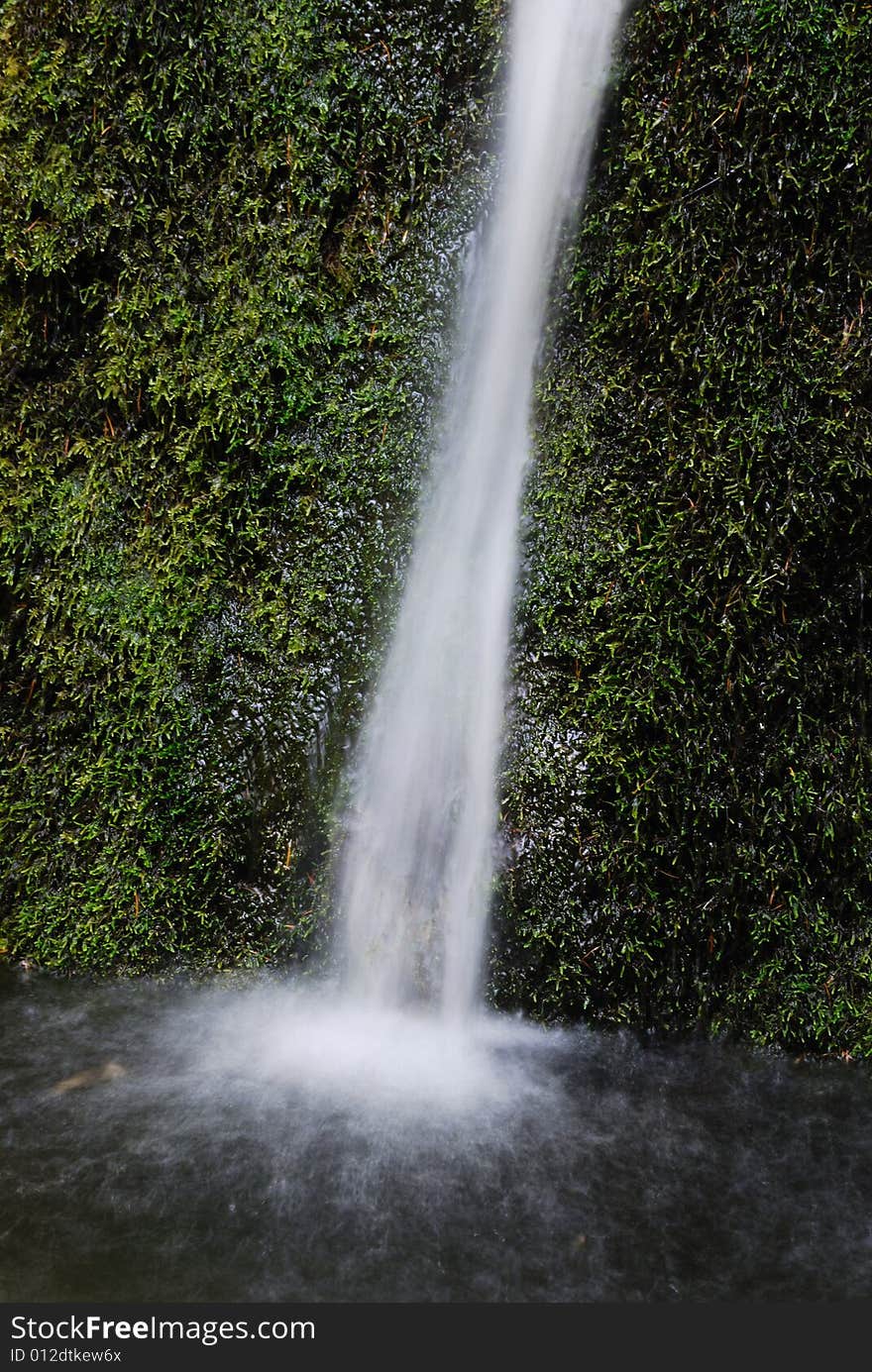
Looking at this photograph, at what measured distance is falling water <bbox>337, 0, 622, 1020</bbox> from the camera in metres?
2.48

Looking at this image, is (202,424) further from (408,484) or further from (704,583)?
(704,583)

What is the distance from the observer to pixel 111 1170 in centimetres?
190

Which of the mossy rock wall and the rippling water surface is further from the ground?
the mossy rock wall

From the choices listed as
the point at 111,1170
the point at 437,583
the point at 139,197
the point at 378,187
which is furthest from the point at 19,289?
the point at 111,1170

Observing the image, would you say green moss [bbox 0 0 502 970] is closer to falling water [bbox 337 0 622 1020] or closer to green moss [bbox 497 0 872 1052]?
falling water [bbox 337 0 622 1020]

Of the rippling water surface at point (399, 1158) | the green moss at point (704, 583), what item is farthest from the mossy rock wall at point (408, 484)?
the rippling water surface at point (399, 1158)

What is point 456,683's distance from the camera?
8.33ft

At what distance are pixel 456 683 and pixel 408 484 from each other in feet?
1.74

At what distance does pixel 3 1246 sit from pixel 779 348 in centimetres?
241

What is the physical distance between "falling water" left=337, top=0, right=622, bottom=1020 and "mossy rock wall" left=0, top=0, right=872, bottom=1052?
0.07 metres

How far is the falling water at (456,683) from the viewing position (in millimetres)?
2482

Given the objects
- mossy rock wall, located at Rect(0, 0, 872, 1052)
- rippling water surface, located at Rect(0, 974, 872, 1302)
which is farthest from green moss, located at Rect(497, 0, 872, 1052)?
rippling water surface, located at Rect(0, 974, 872, 1302)

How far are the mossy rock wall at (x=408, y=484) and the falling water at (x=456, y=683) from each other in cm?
7

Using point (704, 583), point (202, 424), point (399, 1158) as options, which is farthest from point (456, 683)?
point (399, 1158)
